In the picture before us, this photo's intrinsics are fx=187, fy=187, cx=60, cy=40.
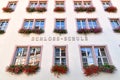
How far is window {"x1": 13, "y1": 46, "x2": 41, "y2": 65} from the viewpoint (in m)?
11.8

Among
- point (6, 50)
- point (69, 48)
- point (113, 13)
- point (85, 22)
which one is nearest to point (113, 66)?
point (69, 48)

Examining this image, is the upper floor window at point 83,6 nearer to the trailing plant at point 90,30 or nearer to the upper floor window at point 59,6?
the upper floor window at point 59,6

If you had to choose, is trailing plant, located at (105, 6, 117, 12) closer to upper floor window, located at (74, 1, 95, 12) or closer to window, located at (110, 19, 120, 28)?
window, located at (110, 19, 120, 28)

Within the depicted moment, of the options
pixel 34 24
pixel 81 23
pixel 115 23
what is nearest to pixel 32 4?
pixel 34 24

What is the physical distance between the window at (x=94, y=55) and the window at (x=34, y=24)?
381cm

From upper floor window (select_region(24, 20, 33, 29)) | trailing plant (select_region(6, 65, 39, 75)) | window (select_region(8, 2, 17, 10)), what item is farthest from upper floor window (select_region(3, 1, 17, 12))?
trailing plant (select_region(6, 65, 39, 75))

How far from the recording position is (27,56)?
39.3ft

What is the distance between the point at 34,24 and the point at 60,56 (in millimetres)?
3720

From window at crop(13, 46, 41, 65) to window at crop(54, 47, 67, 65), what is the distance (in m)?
1.10

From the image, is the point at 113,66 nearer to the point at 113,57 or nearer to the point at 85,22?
the point at 113,57

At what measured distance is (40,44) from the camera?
1255cm

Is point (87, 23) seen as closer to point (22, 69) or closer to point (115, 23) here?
point (115, 23)

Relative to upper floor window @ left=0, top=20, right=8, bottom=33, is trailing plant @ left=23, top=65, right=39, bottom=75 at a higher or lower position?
lower

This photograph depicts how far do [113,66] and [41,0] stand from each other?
877 centimetres
